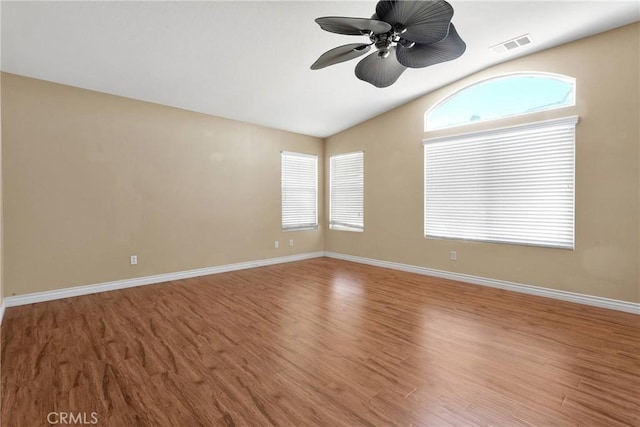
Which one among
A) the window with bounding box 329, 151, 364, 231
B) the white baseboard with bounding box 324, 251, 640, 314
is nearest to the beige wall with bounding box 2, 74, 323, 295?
the window with bounding box 329, 151, 364, 231

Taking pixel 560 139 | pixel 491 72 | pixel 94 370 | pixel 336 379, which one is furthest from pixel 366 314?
pixel 491 72

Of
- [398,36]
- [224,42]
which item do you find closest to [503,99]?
[398,36]

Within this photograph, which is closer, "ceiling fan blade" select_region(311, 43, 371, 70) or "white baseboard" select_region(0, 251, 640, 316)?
"ceiling fan blade" select_region(311, 43, 371, 70)

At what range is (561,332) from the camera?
2670 millimetres

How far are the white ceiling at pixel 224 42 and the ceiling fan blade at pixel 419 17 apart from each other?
959 mm

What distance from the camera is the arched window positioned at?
365cm

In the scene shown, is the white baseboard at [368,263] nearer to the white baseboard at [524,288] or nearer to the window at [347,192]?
the white baseboard at [524,288]

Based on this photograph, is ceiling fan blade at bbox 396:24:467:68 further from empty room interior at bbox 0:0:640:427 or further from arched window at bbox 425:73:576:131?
arched window at bbox 425:73:576:131

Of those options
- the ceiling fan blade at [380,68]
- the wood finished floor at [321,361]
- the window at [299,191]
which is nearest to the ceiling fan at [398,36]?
the ceiling fan blade at [380,68]

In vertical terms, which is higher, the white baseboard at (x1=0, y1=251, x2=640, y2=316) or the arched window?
the arched window

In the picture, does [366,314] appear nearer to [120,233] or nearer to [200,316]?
[200,316]

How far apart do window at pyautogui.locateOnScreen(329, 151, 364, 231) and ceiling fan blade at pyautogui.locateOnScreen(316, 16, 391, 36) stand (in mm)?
3812

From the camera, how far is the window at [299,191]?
5980 millimetres

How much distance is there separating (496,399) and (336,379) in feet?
3.27
